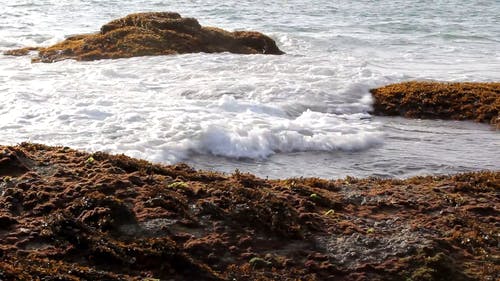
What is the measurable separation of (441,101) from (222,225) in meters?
7.90

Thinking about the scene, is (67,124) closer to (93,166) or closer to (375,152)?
(93,166)

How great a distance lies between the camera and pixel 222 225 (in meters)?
5.68

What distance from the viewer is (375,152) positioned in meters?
9.45

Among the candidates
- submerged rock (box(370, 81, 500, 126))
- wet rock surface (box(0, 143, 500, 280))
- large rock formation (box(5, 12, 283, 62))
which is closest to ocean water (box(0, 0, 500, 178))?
submerged rock (box(370, 81, 500, 126))

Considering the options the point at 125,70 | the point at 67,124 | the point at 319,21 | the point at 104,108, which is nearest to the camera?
the point at 67,124

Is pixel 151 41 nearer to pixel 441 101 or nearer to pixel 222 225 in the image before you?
pixel 441 101

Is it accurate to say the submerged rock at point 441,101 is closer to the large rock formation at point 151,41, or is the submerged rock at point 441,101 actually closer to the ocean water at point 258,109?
the ocean water at point 258,109

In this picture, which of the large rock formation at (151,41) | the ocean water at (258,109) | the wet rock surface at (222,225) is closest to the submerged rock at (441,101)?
the ocean water at (258,109)

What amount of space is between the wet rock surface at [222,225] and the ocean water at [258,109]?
1.76 metres

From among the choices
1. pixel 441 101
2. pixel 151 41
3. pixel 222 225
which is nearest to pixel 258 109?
pixel 441 101

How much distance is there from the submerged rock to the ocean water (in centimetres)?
37

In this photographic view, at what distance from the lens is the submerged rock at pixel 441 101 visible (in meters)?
11.8

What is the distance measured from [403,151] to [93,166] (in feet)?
16.2

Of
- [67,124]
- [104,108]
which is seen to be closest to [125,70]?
[104,108]
